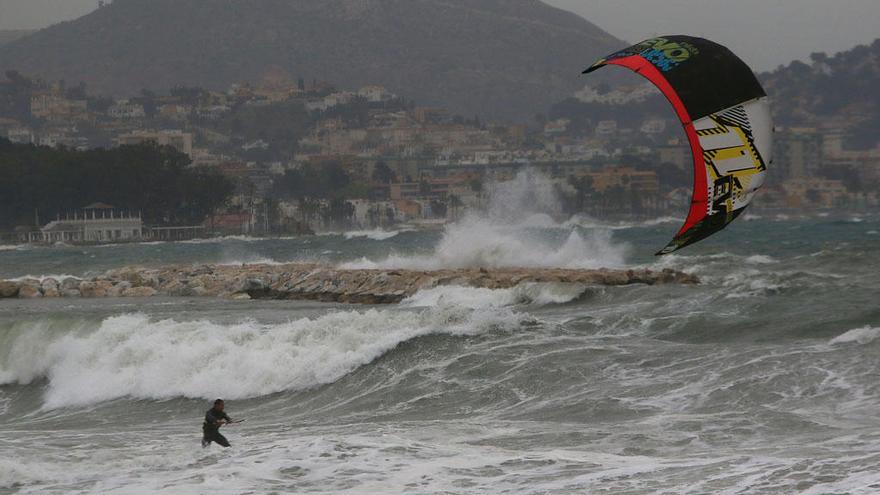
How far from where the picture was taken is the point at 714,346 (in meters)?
21.0

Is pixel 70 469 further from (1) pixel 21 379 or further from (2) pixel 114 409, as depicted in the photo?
(1) pixel 21 379

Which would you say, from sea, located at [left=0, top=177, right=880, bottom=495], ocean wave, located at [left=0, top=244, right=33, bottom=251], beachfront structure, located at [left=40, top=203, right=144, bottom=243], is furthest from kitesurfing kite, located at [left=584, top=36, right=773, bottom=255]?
beachfront structure, located at [left=40, top=203, right=144, bottom=243]

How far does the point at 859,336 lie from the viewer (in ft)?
66.3

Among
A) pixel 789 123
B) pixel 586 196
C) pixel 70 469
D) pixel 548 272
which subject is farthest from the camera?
pixel 789 123

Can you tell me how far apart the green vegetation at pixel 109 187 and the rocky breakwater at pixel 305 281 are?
80.9m

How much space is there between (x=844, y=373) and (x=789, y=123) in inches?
6660

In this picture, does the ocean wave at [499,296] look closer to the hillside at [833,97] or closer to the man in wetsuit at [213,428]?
the man in wetsuit at [213,428]

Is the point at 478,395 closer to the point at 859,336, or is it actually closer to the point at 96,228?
the point at 859,336

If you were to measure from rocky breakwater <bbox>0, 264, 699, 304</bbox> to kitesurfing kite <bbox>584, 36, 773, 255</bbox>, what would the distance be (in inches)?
681

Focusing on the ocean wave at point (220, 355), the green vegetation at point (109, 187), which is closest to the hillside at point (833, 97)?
the green vegetation at point (109, 187)

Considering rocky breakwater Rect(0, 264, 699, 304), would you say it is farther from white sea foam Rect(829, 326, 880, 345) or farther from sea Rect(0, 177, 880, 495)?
white sea foam Rect(829, 326, 880, 345)

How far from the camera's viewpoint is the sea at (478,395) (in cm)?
1423

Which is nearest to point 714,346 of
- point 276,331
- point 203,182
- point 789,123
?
point 276,331

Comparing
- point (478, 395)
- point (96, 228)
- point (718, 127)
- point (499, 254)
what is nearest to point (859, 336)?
point (478, 395)
